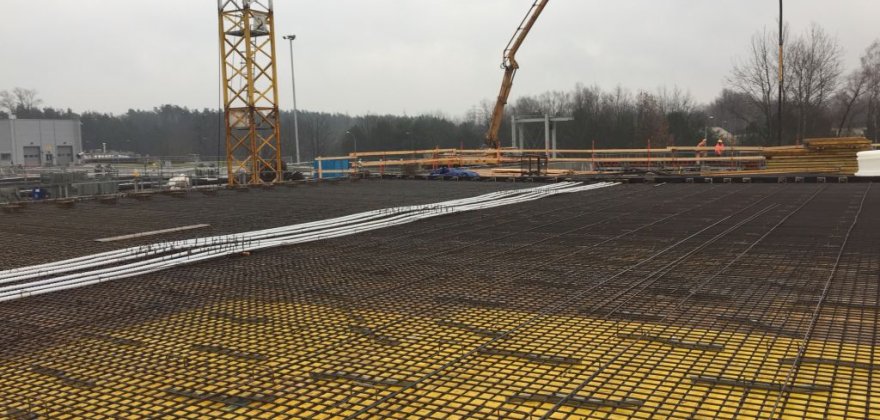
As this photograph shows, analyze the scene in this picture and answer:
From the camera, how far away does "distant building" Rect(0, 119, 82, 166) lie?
5284cm

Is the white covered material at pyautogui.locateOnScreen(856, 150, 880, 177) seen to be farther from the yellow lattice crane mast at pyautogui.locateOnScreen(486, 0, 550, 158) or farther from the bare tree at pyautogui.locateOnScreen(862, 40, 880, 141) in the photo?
the bare tree at pyautogui.locateOnScreen(862, 40, 880, 141)

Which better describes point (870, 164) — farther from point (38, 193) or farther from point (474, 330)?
point (38, 193)

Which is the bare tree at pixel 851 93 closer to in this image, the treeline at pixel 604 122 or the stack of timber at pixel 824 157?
the treeline at pixel 604 122

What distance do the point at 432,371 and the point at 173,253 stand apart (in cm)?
483

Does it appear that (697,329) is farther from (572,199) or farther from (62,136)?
(62,136)

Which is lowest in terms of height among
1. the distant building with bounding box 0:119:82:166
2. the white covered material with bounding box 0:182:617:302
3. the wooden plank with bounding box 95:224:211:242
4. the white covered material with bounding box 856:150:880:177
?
the white covered material with bounding box 0:182:617:302

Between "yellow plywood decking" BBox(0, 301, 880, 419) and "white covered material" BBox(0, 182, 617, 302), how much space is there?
1.90m

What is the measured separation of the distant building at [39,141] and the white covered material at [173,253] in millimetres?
51213

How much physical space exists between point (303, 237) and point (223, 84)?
1625 cm

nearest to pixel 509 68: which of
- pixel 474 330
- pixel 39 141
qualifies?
pixel 474 330

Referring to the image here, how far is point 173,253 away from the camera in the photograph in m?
7.22

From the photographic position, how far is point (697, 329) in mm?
4062

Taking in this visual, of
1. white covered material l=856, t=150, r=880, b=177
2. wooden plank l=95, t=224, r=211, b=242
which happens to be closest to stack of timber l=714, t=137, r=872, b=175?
white covered material l=856, t=150, r=880, b=177

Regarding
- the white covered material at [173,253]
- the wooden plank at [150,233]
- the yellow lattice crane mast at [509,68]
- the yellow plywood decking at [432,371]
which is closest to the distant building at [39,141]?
the yellow lattice crane mast at [509,68]
